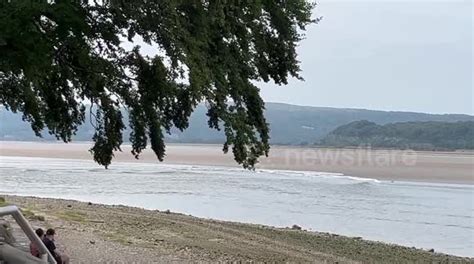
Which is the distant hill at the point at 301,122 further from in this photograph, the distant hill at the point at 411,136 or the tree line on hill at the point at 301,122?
the distant hill at the point at 411,136

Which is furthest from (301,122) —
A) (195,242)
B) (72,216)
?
(195,242)

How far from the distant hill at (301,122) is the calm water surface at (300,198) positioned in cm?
7953

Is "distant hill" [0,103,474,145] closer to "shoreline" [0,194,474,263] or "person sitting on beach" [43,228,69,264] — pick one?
"shoreline" [0,194,474,263]

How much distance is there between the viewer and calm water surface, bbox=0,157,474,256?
2939cm

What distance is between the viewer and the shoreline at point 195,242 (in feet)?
54.1

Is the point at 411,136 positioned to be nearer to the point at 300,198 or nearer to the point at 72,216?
the point at 300,198

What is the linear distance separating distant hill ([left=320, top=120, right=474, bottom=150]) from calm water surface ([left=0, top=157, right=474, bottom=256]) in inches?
2027

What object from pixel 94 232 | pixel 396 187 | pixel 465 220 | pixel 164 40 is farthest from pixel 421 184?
pixel 164 40

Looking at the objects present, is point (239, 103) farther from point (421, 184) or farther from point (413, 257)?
point (421, 184)

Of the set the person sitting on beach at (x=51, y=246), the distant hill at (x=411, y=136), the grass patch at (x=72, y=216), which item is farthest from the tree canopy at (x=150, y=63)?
the distant hill at (x=411, y=136)

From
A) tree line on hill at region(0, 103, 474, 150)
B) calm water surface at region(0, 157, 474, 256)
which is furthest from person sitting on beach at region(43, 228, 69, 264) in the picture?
tree line on hill at region(0, 103, 474, 150)

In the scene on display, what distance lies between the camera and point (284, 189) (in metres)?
46.0

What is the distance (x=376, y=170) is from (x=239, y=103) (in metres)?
55.7

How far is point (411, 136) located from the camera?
4540 inches
